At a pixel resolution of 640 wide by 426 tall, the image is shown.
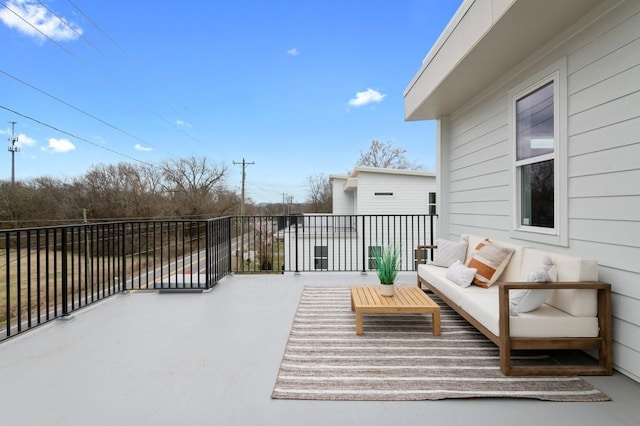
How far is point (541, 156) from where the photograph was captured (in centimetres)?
286

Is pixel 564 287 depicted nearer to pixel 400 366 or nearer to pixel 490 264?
pixel 490 264

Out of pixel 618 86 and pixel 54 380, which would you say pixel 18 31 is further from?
pixel 618 86

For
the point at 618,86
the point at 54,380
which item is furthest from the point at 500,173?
the point at 54,380

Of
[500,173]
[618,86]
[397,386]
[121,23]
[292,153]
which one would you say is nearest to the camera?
[397,386]

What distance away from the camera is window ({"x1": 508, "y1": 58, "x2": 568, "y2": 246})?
8.39 feet

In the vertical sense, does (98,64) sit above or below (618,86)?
above

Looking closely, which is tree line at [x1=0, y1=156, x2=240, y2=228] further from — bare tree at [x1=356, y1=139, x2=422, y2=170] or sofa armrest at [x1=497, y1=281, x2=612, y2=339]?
sofa armrest at [x1=497, y1=281, x2=612, y2=339]

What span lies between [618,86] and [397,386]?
2.49 metres

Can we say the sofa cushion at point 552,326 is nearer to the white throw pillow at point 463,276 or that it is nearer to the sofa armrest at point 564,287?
the sofa armrest at point 564,287

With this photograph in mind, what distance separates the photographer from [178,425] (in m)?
1.50

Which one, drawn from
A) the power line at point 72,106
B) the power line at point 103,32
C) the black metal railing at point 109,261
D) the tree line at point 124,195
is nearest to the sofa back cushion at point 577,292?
Result: the black metal railing at point 109,261

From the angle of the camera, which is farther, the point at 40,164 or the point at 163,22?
the point at 40,164

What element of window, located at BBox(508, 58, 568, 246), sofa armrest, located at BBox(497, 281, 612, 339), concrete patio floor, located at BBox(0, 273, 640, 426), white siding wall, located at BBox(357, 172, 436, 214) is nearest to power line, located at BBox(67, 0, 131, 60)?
concrete patio floor, located at BBox(0, 273, 640, 426)

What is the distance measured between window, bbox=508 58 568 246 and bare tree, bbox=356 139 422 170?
16165 mm
